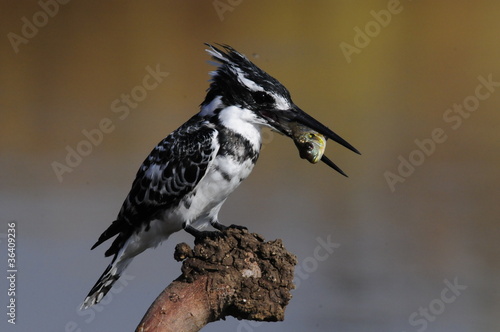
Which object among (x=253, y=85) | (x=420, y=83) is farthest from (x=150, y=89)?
(x=253, y=85)

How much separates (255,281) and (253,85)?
957 mm

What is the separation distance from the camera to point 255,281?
11.0 ft

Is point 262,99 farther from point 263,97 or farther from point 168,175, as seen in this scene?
point 168,175

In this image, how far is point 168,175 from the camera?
161 inches

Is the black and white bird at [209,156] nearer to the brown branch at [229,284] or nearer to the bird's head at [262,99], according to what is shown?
the bird's head at [262,99]

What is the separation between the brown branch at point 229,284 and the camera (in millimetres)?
3268

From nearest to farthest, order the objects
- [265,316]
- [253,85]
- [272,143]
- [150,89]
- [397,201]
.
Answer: [265,316]
[253,85]
[397,201]
[272,143]
[150,89]

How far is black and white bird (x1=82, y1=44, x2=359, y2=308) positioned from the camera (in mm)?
4012

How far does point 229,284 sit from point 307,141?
922 millimetres

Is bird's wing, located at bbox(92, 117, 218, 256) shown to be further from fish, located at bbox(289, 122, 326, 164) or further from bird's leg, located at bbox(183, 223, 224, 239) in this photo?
fish, located at bbox(289, 122, 326, 164)

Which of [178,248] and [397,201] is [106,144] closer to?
[397,201]

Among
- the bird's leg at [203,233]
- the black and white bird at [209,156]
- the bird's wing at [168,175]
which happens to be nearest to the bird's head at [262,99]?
the black and white bird at [209,156]

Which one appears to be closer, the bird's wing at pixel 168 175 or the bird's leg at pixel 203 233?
the bird's leg at pixel 203 233

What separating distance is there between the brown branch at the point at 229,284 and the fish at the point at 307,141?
0.69 m
